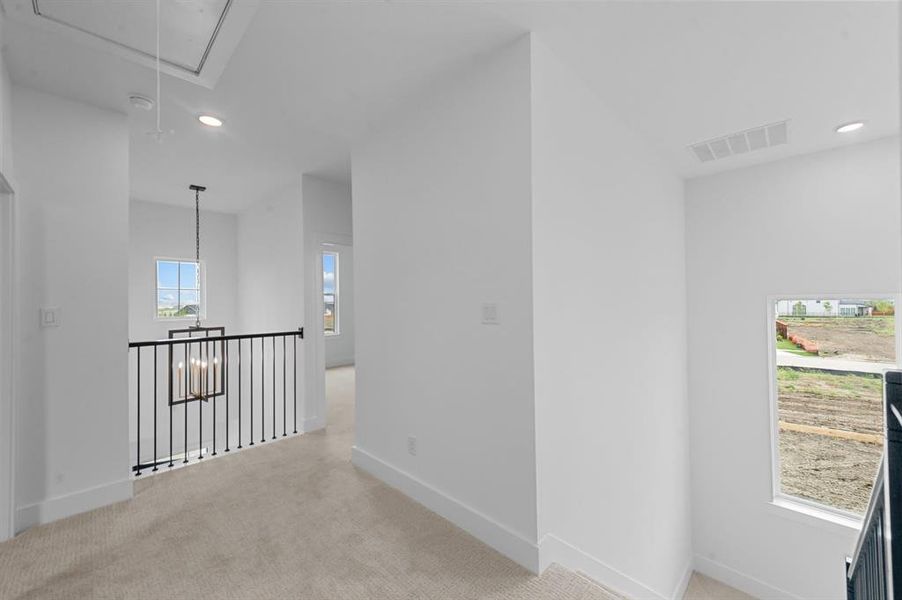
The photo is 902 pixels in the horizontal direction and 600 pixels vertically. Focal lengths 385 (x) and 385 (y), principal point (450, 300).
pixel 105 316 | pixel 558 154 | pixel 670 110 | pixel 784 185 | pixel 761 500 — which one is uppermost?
pixel 670 110

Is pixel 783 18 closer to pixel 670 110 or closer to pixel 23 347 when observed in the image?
pixel 670 110

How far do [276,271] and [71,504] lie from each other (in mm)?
2963

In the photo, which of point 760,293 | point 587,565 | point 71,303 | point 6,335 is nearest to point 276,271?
point 71,303

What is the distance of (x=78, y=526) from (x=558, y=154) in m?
3.60

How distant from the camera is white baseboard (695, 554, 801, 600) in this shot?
12.2 ft

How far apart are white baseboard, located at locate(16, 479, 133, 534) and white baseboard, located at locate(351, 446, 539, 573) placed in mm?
1628

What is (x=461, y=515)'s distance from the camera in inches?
89.7

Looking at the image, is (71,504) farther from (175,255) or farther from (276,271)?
(175,255)

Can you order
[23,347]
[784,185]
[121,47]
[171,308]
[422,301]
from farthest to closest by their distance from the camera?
1. [171,308]
2. [784,185]
3. [422,301]
4. [23,347]
5. [121,47]

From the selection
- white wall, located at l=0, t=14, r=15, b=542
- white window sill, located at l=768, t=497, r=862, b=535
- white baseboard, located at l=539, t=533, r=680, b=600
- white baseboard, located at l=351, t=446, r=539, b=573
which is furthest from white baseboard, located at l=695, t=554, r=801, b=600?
white wall, located at l=0, t=14, r=15, b=542

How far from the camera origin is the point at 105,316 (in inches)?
103

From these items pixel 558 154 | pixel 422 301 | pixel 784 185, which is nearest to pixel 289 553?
pixel 422 301

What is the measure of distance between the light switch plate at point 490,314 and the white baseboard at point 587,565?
3.69ft

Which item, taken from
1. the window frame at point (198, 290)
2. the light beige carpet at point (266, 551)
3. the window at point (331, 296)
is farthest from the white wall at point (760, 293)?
the window frame at point (198, 290)
